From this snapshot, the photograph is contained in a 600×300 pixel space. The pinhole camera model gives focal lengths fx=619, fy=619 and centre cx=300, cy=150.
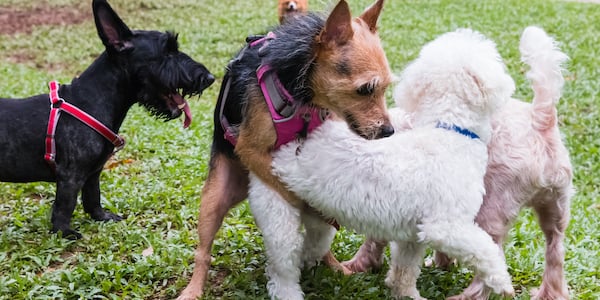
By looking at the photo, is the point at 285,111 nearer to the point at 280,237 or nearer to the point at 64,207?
the point at 280,237

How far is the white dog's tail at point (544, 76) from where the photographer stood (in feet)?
12.0

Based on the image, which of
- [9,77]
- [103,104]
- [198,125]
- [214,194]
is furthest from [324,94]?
[9,77]

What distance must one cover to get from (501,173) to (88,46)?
35.6 ft

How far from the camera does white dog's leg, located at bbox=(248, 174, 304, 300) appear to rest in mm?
3564

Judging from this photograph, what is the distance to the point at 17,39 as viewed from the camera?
43.1 ft

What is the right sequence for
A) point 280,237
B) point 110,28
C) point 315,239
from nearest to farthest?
point 280,237
point 315,239
point 110,28

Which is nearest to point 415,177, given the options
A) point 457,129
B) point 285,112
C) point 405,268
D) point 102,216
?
point 457,129

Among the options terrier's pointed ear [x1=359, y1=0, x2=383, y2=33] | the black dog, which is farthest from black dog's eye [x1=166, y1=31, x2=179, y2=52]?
terrier's pointed ear [x1=359, y1=0, x2=383, y2=33]

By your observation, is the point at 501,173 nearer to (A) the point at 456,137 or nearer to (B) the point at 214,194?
(A) the point at 456,137

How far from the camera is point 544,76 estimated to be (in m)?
3.67

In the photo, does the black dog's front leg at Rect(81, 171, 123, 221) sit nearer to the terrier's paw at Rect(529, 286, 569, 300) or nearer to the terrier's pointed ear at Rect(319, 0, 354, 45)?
the terrier's pointed ear at Rect(319, 0, 354, 45)

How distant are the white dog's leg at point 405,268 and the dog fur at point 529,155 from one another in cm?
33

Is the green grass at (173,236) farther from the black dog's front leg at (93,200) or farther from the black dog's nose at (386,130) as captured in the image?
the black dog's nose at (386,130)

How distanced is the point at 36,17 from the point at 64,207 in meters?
12.0
